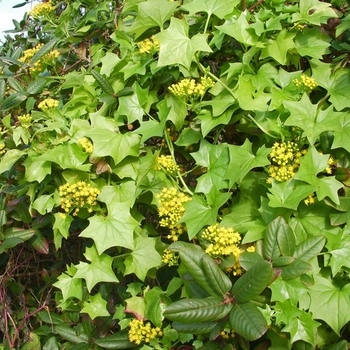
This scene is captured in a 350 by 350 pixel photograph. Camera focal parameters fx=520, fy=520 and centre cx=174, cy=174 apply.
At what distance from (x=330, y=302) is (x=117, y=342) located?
74 centimetres

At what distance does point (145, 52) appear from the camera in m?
1.75

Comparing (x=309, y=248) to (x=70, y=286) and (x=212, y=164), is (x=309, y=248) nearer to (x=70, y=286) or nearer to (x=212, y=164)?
(x=212, y=164)

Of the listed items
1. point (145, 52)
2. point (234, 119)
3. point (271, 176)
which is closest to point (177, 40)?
point (145, 52)

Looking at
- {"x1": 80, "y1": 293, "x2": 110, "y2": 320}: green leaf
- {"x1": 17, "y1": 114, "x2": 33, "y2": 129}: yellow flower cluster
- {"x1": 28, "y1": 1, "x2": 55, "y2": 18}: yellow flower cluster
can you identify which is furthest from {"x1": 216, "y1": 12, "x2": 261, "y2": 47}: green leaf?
{"x1": 28, "y1": 1, "x2": 55, "y2": 18}: yellow flower cluster

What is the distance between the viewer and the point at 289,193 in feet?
4.74

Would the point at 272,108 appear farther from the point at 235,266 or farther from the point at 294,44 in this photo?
the point at 235,266

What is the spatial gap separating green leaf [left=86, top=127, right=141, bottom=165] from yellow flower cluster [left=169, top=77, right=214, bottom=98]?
0.70 feet

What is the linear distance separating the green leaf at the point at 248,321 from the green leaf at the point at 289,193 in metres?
0.28

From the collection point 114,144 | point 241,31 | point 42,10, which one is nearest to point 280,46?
point 241,31

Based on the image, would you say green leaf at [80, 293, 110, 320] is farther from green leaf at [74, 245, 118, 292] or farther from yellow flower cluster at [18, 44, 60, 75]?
yellow flower cluster at [18, 44, 60, 75]

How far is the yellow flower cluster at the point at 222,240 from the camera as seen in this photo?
145 cm

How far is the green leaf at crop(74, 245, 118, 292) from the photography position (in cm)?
166

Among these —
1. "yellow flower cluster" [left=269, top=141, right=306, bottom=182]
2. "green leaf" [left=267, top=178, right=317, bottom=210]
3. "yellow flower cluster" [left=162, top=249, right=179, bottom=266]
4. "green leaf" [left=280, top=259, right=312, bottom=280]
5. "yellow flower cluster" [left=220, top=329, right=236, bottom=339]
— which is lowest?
"yellow flower cluster" [left=220, top=329, right=236, bottom=339]

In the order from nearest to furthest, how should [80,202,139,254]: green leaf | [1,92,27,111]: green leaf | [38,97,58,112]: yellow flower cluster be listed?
[80,202,139,254]: green leaf, [38,97,58,112]: yellow flower cluster, [1,92,27,111]: green leaf
